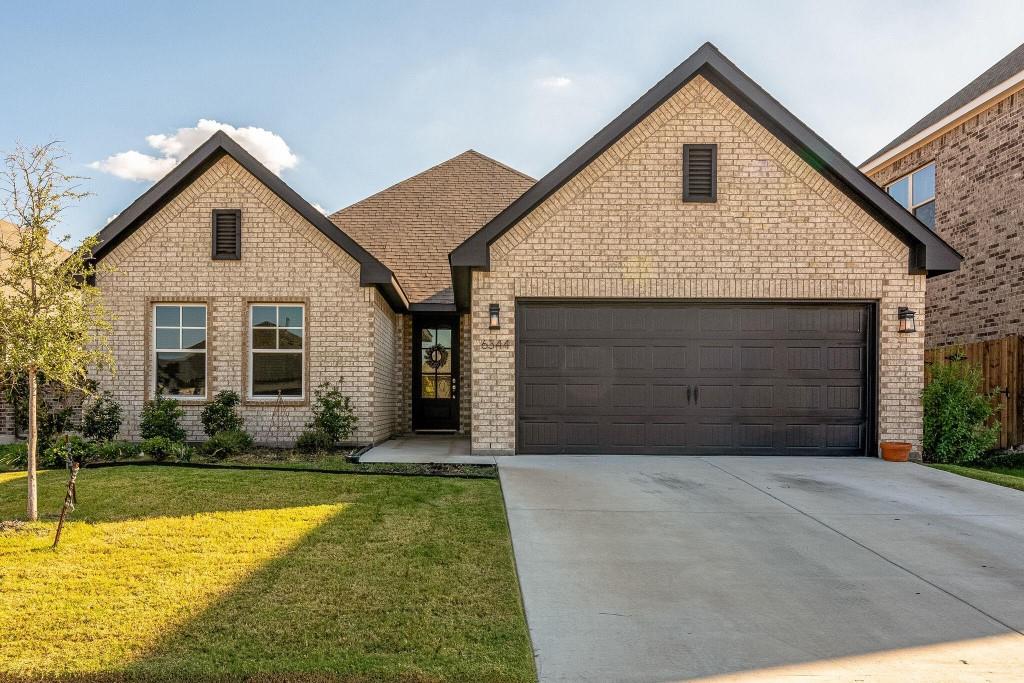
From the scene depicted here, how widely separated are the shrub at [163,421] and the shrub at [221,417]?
0.42m

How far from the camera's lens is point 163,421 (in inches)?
430

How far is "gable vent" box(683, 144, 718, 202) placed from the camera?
10.6 meters

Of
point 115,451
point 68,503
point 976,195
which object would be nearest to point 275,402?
point 115,451

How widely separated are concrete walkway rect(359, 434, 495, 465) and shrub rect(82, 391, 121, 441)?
14.6 feet

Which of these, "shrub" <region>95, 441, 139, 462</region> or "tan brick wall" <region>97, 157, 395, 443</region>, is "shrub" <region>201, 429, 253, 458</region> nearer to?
"tan brick wall" <region>97, 157, 395, 443</region>

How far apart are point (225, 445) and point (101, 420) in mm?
2561

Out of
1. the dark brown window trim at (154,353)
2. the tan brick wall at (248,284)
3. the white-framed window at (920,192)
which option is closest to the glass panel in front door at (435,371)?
the tan brick wall at (248,284)

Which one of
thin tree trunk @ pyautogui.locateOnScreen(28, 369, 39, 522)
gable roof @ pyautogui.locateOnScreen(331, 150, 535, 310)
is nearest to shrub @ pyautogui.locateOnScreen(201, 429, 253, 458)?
thin tree trunk @ pyautogui.locateOnScreen(28, 369, 39, 522)

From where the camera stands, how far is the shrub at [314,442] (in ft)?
36.0

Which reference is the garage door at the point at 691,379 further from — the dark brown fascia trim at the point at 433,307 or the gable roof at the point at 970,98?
the gable roof at the point at 970,98

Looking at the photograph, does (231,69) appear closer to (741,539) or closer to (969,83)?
(741,539)

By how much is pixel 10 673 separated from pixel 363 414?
8534mm

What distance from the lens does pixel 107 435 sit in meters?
11.1

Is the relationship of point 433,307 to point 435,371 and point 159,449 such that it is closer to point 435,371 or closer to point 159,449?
point 435,371
